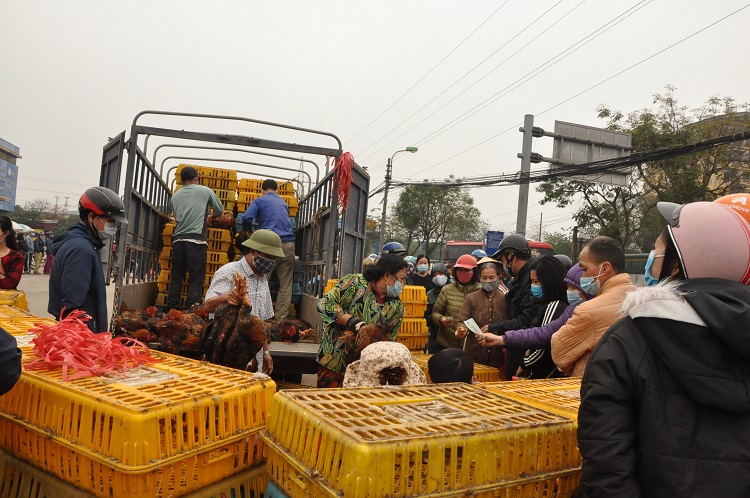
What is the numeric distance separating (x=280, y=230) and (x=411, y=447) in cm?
579

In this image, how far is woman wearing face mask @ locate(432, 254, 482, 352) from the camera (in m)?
Answer: 6.04

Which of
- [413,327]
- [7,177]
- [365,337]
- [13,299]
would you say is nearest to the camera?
[365,337]

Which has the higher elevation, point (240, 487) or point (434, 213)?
point (434, 213)

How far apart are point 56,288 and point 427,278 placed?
6957 mm

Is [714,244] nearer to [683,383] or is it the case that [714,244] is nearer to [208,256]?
[683,383]

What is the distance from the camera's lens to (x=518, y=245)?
576 centimetres

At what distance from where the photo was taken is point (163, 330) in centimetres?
554

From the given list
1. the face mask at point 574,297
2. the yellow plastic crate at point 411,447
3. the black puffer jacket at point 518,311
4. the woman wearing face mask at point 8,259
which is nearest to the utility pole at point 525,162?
the black puffer jacket at point 518,311

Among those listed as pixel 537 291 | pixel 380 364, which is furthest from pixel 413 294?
pixel 380 364

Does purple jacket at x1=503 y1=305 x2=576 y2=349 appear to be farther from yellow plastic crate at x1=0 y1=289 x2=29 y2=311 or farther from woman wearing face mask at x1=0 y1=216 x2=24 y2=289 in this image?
woman wearing face mask at x1=0 y1=216 x2=24 y2=289

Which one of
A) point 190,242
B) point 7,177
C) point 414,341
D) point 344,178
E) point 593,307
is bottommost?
point 414,341

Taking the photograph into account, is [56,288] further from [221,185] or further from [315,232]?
[221,185]

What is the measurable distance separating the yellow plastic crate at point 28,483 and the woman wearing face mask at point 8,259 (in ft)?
14.4

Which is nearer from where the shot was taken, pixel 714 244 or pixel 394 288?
pixel 714 244
